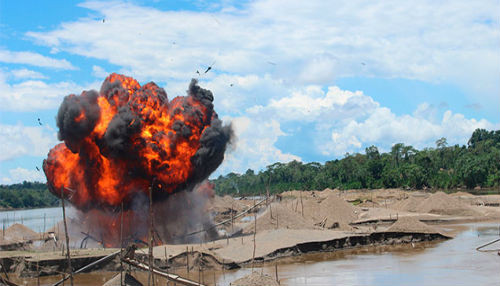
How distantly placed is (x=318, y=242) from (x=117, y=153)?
1510cm

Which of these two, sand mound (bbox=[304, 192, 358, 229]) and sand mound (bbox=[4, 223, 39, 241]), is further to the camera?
sand mound (bbox=[4, 223, 39, 241])

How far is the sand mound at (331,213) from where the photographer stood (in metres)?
48.5

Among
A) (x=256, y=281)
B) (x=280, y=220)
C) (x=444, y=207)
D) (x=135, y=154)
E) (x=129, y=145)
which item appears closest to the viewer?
(x=256, y=281)

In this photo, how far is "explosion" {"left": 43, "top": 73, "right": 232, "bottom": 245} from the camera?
39.3m

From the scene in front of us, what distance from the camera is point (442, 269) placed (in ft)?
92.1

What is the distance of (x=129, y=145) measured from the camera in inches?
1539

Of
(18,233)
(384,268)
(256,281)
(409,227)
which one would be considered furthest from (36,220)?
(256,281)

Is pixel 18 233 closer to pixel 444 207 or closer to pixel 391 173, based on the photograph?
pixel 444 207

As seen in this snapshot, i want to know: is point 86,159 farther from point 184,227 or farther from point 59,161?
point 184,227

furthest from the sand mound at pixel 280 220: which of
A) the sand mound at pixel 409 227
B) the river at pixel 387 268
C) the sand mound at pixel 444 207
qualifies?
the sand mound at pixel 444 207

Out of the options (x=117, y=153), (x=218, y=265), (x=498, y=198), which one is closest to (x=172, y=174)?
(x=117, y=153)

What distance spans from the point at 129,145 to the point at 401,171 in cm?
7685

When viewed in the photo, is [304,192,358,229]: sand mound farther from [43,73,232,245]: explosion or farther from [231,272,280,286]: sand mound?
[231,272,280,286]: sand mound

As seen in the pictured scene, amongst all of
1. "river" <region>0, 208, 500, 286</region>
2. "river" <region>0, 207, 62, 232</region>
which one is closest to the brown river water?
"river" <region>0, 208, 500, 286</region>
